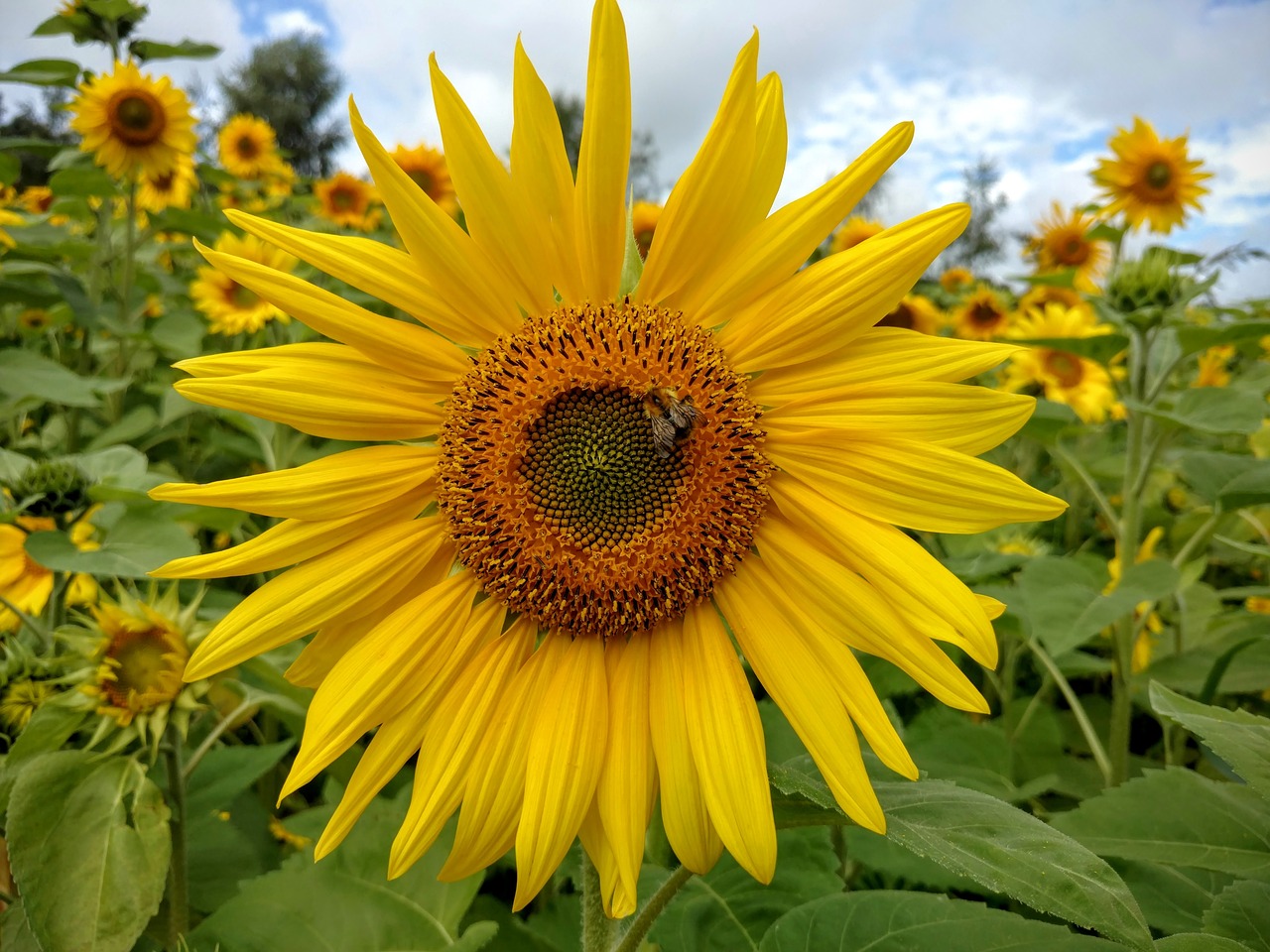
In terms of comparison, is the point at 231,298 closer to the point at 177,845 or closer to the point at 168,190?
the point at 168,190

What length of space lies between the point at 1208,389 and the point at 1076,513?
190 centimetres

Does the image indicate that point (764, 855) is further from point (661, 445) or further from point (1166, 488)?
point (1166, 488)

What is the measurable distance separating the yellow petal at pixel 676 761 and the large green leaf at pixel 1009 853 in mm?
175

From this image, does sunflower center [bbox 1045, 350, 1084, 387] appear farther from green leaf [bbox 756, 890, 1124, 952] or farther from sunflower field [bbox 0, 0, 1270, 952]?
green leaf [bbox 756, 890, 1124, 952]

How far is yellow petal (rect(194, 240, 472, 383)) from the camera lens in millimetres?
1393

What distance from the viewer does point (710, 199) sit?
1.33 m

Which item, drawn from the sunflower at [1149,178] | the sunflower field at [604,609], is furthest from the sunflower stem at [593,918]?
the sunflower at [1149,178]

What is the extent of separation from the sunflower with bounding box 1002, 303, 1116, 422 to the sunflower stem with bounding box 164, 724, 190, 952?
4.32m

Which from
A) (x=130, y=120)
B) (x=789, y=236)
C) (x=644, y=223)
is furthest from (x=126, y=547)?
(x=130, y=120)

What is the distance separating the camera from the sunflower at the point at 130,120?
4605 mm

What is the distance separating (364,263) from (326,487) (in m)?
0.39

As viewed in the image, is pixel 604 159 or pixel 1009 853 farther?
pixel 604 159

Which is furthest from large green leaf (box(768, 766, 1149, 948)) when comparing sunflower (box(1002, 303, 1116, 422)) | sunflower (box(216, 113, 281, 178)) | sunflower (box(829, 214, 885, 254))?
sunflower (box(216, 113, 281, 178))

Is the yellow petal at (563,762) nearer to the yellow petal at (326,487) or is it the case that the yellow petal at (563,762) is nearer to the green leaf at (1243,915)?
the yellow petal at (326,487)
